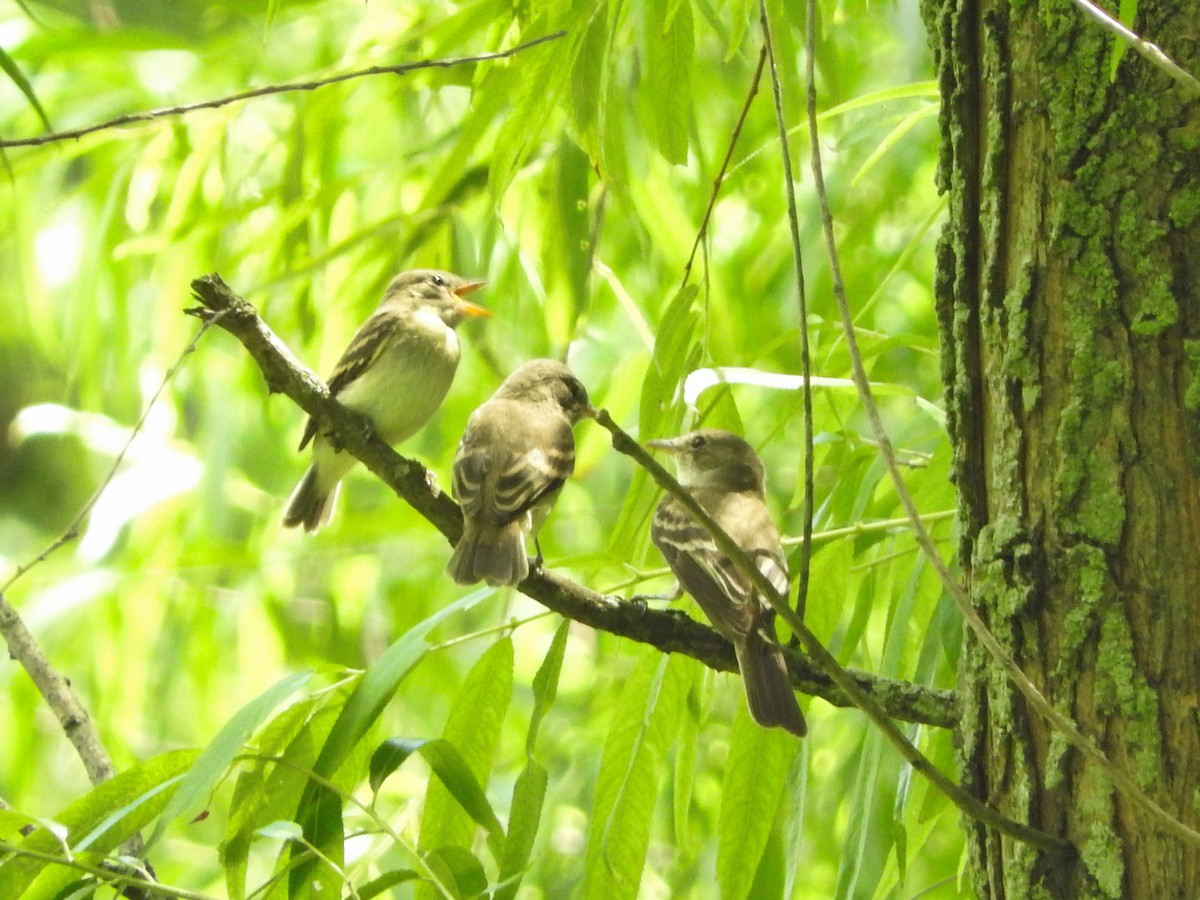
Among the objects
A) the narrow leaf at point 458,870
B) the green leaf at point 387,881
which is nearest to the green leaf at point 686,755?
the narrow leaf at point 458,870

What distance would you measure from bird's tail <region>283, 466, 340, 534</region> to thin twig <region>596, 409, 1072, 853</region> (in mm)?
3096

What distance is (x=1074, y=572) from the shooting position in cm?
173

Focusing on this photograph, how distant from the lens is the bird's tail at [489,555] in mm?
2812

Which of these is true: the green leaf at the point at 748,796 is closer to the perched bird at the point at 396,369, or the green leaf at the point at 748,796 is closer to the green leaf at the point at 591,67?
the green leaf at the point at 591,67

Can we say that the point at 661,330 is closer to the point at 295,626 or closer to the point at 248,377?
the point at 248,377

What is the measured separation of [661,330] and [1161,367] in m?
0.96

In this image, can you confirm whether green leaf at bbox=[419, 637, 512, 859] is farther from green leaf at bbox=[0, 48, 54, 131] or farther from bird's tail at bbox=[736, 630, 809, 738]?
green leaf at bbox=[0, 48, 54, 131]

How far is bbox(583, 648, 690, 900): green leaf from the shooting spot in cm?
224

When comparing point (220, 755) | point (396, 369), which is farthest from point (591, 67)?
point (396, 369)

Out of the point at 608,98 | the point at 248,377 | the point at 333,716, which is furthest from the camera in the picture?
the point at 248,377

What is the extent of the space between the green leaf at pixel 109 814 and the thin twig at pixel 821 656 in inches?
41.0

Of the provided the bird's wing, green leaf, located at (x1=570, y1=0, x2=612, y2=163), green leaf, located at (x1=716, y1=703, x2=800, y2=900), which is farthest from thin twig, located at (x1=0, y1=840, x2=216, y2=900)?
the bird's wing

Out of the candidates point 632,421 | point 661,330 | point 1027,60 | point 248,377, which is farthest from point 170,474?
point 1027,60

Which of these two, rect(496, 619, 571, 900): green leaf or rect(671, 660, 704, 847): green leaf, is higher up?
rect(671, 660, 704, 847): green leaf
